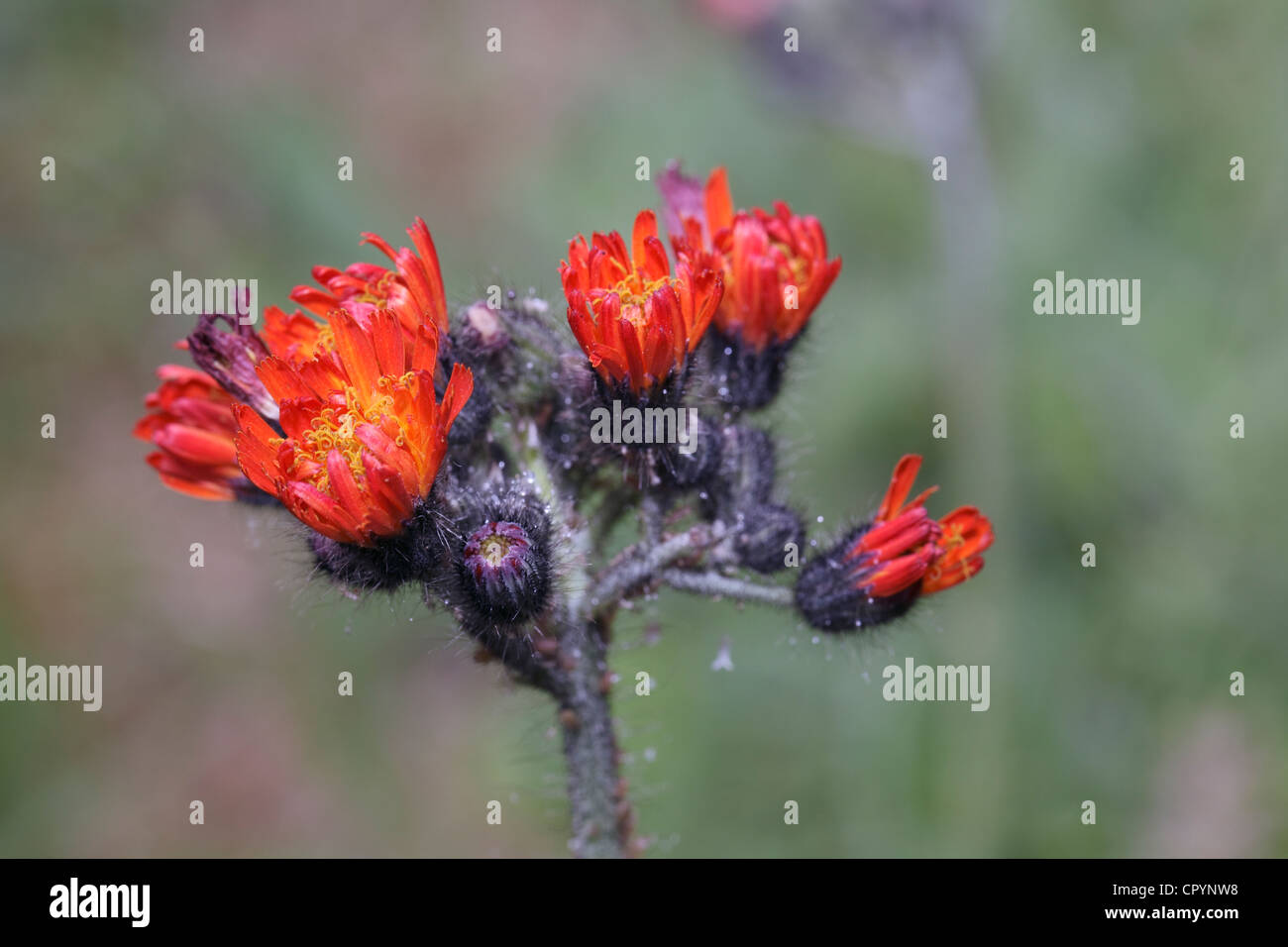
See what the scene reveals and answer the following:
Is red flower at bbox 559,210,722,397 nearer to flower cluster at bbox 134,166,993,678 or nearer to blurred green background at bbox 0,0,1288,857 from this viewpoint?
flower cluster at bbox 134,166,993,678

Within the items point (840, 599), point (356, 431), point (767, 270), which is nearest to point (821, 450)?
point (767, 270)

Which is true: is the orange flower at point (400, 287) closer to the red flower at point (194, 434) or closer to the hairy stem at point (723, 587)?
the red flower at point (194, 434)

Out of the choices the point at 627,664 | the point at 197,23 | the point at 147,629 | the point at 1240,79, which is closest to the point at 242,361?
the point at 627,664

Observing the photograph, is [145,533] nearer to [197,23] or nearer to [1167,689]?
[197,23]

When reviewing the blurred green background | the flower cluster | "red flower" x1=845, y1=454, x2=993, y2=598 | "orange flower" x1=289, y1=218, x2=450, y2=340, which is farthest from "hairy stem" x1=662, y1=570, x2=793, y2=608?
the blurred green background

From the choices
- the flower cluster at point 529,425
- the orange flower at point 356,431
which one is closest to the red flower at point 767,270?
the flower cluster at point 529,425

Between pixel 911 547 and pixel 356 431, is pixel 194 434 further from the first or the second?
pixel 911 547
